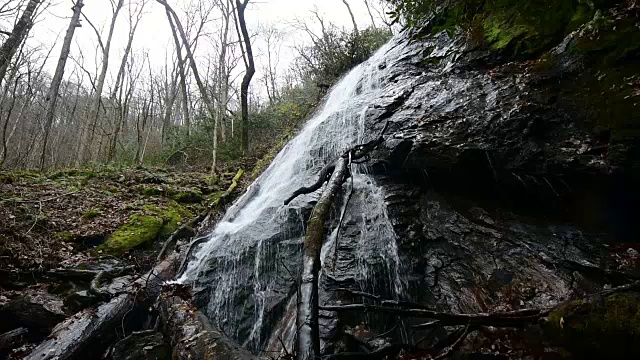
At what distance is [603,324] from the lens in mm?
2549

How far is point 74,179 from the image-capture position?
9828 mm

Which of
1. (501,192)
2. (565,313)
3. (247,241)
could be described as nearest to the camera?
(565,313)

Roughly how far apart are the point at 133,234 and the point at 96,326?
2905mm

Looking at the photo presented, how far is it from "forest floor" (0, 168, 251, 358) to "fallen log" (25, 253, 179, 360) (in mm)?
546

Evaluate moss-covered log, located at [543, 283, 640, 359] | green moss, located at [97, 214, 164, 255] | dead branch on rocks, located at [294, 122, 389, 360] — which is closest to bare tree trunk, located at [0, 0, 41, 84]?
green moss, located at [97, 214, 164, 255]

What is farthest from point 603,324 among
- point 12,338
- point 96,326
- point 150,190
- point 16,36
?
point 150,190

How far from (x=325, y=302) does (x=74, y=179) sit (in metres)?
9.33

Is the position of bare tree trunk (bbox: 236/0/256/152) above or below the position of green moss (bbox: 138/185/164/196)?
Result: above

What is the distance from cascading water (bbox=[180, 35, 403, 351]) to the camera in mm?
4605

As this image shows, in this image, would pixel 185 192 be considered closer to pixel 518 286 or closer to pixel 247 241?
pixel 247 241

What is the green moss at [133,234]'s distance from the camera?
265 inches

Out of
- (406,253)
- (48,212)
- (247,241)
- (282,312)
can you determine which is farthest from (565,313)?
(48,212)

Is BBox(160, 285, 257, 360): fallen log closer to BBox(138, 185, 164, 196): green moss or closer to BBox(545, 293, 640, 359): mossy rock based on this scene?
BBox(545, 293, 640, 359): mossy rock

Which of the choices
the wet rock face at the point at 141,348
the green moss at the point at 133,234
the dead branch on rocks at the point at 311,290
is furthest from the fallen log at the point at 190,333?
the green moss at the point at 133,234
